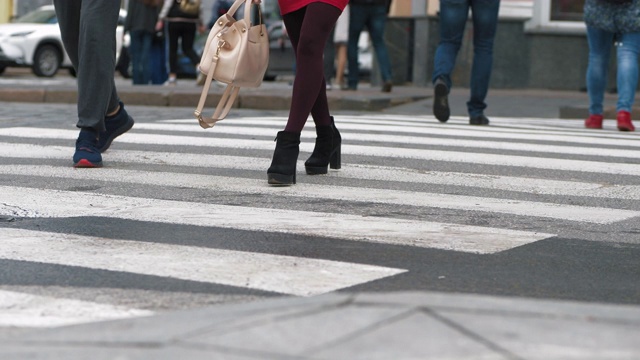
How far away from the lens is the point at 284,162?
243 inches

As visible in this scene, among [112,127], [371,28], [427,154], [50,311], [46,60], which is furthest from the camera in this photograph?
[46,60]

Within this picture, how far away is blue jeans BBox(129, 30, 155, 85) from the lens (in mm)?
17500

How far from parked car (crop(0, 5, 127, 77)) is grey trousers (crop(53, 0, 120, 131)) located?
58.2 feet

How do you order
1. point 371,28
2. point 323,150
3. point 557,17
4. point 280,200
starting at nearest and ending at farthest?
1. point 280,200
2. point 323,150
3. point 371,28
4. point 557,17

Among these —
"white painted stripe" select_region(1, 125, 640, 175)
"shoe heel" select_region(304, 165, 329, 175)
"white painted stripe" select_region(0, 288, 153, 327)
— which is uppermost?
"white painted stripe" select_region(0, 288, 153, 327)

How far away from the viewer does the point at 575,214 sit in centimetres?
Result: 560

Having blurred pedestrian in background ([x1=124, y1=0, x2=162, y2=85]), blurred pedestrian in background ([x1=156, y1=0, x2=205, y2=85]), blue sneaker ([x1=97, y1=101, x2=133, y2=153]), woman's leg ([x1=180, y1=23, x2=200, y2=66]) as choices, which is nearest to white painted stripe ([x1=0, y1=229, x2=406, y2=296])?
blue sneaker ([x1=97, y1=101, x2=133, y2=153])

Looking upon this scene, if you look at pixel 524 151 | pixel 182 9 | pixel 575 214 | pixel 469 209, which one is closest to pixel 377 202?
pixel 469 209

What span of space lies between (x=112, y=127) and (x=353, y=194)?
1833mm

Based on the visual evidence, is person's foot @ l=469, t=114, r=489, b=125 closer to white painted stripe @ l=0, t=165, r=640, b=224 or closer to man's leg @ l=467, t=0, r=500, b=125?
man's leg @ l=467, t=0, r=500, b=125

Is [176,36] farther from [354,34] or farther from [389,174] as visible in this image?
[389,174]

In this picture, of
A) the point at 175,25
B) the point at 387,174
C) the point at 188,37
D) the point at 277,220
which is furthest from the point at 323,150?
the point at 188,37

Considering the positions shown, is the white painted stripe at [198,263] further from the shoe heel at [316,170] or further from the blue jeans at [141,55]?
the blue jeans at [141,55]

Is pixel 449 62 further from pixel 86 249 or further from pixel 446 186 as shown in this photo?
pixel 86 249
